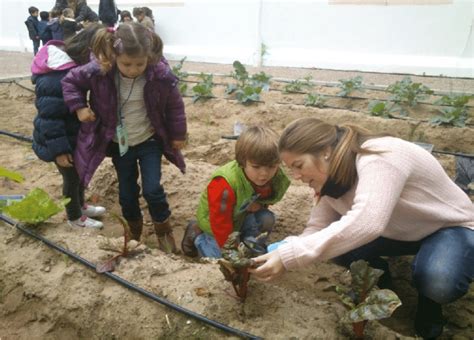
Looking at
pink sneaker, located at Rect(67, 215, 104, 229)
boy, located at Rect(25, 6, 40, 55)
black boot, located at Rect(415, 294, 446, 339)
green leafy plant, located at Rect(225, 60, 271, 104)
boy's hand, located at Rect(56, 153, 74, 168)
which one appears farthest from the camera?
boy, located at Rect(25, 6, 40, 55)

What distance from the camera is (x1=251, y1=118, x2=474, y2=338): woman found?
1.64 meters

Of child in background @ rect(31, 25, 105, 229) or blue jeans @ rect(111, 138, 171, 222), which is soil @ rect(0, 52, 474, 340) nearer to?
blue jeans @ rect(111, 138, 171, 222)

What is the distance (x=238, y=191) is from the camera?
2480mm

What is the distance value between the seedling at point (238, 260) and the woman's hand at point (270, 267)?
5 cm

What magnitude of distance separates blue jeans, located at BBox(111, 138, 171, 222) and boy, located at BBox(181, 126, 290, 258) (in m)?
0.29

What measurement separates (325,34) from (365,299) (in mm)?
7615

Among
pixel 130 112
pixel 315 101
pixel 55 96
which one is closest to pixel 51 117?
pixel 55 96

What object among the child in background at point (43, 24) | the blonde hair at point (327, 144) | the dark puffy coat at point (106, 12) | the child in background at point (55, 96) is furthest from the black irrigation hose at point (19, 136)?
→ the child in background at point (43, 24)

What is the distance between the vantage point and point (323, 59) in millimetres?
8570

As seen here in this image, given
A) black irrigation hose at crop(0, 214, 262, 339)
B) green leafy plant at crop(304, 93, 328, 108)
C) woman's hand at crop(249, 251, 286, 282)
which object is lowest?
black irrigation hose at crop(0, 214, 262, 339)

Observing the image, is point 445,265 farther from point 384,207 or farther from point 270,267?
point 270,267

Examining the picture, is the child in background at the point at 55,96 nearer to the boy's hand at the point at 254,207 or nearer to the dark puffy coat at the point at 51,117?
the dark puffy coat at the point at 51,117

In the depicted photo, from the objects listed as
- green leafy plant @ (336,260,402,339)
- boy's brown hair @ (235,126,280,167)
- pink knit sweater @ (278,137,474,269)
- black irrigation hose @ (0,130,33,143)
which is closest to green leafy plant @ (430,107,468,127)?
pink knit sweater @ (278,137,474,269)

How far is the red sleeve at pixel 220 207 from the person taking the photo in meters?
2.44
